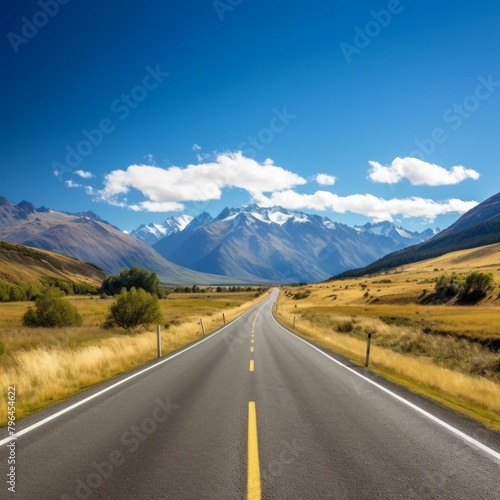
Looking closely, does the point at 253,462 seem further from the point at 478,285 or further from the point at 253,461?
the point at 478,285

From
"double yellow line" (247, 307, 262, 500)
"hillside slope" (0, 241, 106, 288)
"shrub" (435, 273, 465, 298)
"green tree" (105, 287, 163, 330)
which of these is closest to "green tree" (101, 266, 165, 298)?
"hillside slope" (0, 241, 106, 288)

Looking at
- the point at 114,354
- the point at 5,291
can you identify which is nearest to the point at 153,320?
the point at 114,354

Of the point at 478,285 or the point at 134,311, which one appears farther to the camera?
the point at 478,285

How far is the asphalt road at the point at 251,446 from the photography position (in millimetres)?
4418

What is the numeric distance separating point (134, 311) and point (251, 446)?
2855cm

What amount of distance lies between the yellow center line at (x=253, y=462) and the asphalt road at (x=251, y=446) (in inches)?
0.7

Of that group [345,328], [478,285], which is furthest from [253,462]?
[478,285]

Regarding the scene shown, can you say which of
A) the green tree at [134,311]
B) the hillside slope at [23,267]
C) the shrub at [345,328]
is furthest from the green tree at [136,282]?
the shrub at [345,328]

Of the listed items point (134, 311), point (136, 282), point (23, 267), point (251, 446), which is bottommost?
point (251, 446)

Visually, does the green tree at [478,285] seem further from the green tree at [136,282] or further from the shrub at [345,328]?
the green tree at [136,282]

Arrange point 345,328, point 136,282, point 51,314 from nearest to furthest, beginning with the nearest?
1. point 51,314
2. point 345,328
3. point 136,282

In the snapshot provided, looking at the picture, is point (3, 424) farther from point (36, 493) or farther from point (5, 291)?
point (5, 291)

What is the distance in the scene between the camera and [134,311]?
32000 millimetres

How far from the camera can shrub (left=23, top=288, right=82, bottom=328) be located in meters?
Result: 34.0
